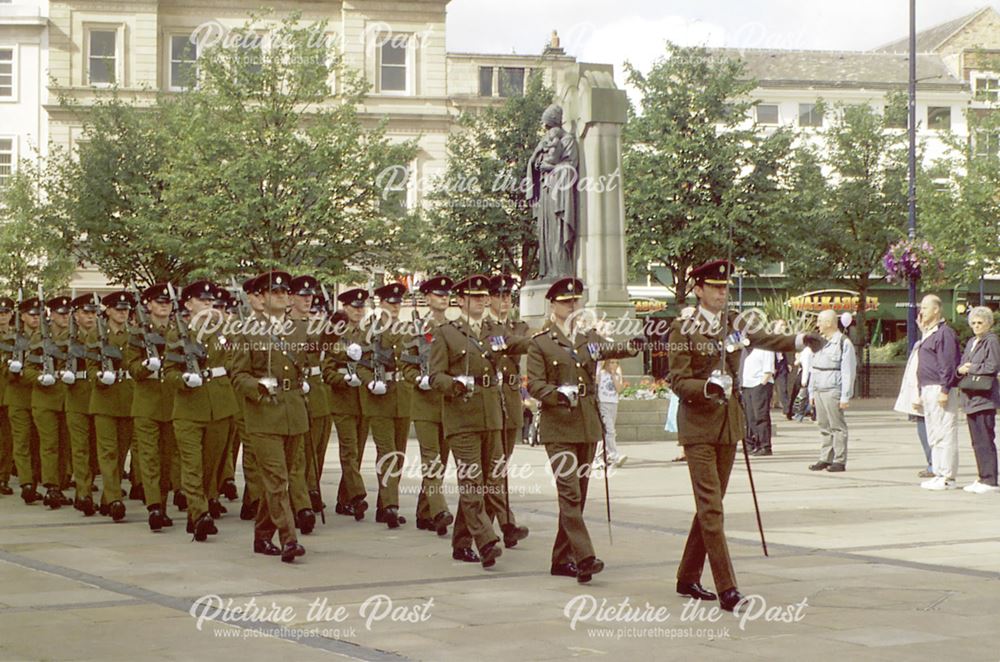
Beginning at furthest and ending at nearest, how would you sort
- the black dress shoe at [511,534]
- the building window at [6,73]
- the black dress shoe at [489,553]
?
the building window at [6,73]
the black dress shoe at [511,534]
the black dress shoe at [489,553]

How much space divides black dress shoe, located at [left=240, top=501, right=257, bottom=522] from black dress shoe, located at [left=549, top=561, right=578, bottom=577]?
4.46m

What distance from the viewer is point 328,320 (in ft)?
46.5

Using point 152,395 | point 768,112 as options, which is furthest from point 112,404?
point 768,112

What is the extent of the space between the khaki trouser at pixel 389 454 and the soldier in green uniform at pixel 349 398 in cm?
20

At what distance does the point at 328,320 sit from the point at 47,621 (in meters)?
5.81

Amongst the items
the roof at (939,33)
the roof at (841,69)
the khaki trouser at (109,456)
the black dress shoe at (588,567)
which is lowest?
the black dress shoe at (588,567)

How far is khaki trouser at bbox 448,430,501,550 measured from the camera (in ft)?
35.6

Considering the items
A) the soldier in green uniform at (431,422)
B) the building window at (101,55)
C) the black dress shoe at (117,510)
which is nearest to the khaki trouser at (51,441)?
the black dress shoe at (117,510)

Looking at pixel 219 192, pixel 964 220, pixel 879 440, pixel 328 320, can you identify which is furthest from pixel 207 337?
pixel 964 220

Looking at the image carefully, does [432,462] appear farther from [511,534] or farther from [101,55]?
[101,55]

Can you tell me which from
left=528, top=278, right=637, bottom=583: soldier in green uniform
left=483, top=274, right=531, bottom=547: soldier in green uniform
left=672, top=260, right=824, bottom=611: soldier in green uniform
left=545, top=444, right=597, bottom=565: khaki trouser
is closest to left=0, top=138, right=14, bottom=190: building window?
left=483, top=274, right=531, bottom=547: soldier in green uniform

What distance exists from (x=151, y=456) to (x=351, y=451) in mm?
1737

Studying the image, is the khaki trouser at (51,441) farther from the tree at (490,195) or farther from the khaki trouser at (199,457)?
the tree at (490,195)

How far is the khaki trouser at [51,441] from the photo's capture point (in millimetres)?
15719
